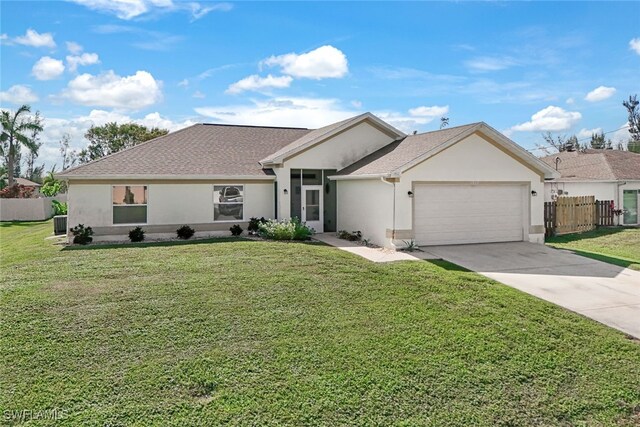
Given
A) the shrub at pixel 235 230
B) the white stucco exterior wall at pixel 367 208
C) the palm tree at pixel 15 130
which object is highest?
the palm tree at pixel 15 130

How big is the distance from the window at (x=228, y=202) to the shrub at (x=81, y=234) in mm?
4594

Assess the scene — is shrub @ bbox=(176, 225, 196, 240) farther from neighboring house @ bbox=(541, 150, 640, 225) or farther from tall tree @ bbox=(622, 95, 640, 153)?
tall tree @ bbox=(622, 95, 640, 153)

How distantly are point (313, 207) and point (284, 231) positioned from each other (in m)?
3.43

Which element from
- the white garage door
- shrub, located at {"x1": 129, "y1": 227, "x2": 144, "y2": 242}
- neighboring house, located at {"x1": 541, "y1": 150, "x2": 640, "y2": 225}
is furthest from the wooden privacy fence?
shrub, located at {"x1": 129, "y1": 227, "x2": 144, "y2": 242}

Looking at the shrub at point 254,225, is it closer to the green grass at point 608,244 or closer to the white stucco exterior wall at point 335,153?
the white stucco exterior wall at point 335,153

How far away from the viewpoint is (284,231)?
15727mm

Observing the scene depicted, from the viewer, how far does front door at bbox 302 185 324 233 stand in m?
18.6

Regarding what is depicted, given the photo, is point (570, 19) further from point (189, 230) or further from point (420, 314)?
point (189, 230)

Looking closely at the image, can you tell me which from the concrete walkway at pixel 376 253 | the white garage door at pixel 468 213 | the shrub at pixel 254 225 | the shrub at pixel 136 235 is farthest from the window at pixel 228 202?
the white garage door at pixel 468 213

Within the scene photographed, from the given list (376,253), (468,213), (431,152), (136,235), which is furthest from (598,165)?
(136,235)

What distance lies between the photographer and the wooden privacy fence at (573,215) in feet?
62.3

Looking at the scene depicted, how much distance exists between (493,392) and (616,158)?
2828 cm

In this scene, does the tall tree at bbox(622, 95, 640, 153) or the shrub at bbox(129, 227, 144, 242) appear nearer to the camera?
the shrub at bbox(129, 227, 144, 242)

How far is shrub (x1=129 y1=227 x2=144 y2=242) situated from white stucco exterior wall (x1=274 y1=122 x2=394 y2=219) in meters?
5.40
